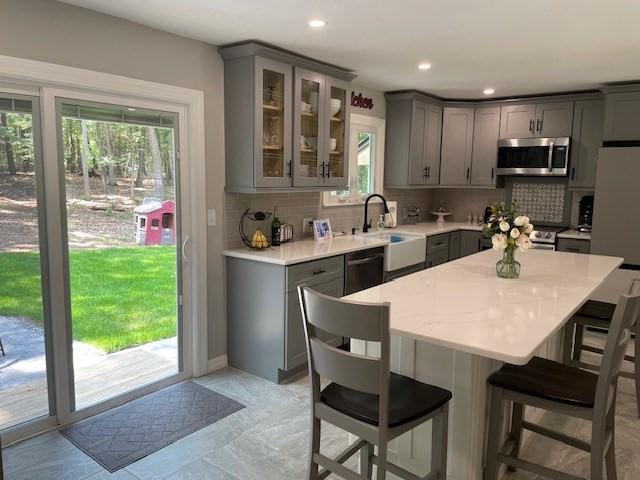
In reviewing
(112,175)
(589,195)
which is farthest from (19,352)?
(589,195)

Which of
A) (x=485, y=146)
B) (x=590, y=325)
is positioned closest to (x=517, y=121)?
(x=485, y=146)

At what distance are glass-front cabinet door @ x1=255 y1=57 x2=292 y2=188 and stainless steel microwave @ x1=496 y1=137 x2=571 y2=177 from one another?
2997 mm

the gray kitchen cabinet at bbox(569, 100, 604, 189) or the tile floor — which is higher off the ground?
the gray kitchen cabinet at bbox(569, 100, 604, 189)

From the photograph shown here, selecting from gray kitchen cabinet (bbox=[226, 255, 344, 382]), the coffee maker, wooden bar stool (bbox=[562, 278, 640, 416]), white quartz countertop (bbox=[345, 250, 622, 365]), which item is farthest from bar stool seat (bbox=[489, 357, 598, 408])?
the coffee maker

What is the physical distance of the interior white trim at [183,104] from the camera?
2.58 metres

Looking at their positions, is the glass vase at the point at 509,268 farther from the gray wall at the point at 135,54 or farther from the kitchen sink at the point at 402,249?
the gray wall at the point at 135,54

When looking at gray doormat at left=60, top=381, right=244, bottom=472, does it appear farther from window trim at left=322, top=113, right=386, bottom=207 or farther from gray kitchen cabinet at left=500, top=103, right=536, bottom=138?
gray kitchen cabinet at left=500, top=103, right=536, bottom=138

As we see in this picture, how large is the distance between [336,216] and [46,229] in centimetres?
272

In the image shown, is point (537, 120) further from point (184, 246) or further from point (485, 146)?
point (184, 246)

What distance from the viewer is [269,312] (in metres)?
3.49

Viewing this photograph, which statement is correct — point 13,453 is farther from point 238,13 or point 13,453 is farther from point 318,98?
point 318,98

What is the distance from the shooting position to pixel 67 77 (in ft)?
8.80

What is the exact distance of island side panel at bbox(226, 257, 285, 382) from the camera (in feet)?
11.3

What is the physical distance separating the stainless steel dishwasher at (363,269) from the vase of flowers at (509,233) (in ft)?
4.48
